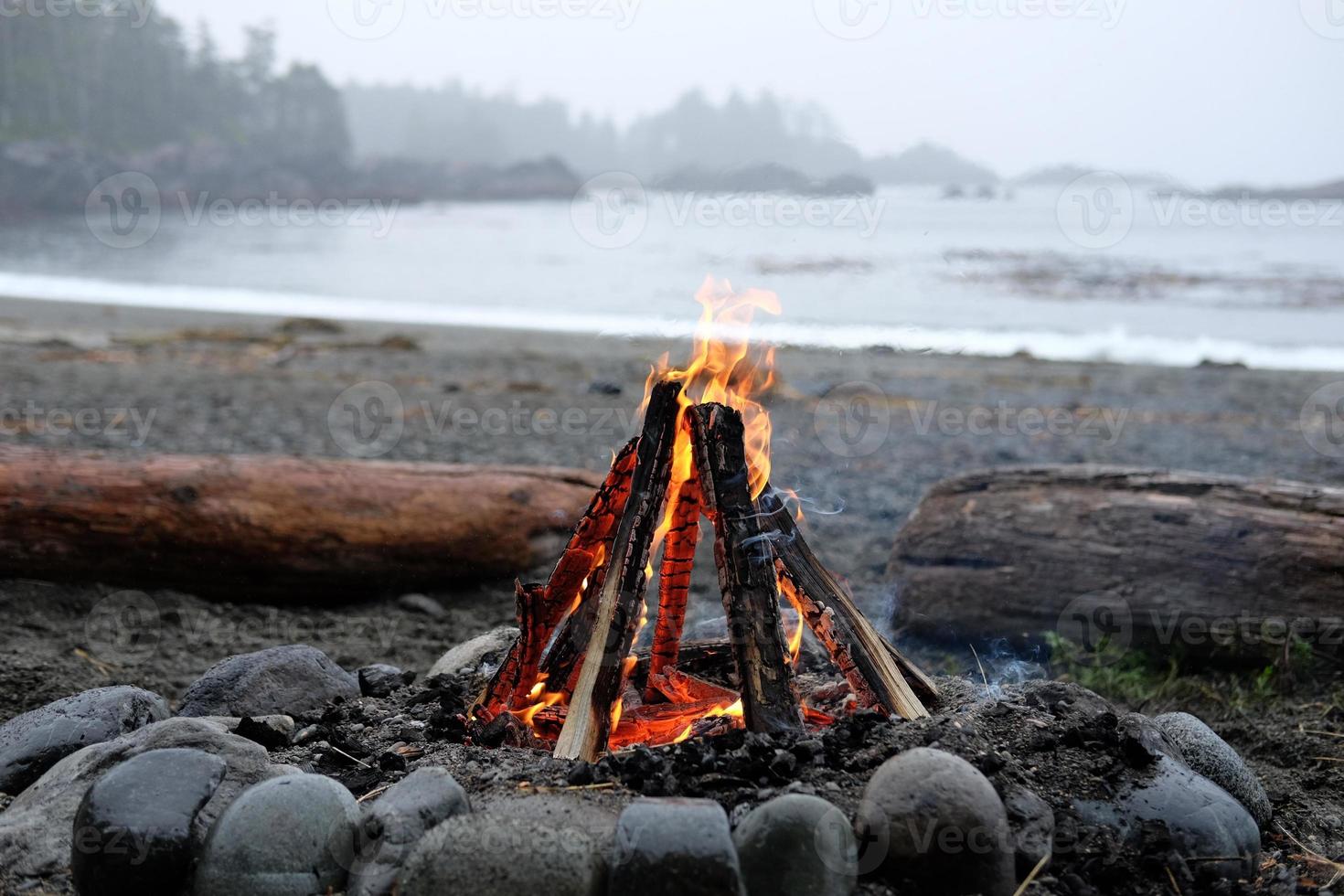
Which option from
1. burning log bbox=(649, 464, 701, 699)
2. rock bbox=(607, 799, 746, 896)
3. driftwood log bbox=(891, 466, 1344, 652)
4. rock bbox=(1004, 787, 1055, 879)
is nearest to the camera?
rock bbox=(607, 799, 746, 896)

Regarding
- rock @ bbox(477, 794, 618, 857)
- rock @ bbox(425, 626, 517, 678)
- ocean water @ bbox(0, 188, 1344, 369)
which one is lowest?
rock @ bbox(425, 626, 517, 678)

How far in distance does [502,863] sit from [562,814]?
223 mm

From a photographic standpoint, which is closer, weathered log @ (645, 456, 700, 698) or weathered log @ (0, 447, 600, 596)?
weathered log @ (645, 456, 700, 698)

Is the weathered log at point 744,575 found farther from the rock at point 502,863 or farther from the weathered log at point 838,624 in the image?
the rock at point 502,863

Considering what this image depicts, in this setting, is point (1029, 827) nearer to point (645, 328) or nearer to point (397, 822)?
point (397, 822)

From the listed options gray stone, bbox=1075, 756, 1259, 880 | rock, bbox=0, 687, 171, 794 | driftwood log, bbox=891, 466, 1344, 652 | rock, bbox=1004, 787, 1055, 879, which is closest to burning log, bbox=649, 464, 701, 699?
rock, bbox=1004, 787, 1055, 879

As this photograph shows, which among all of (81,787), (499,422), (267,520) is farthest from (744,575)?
(499,422)

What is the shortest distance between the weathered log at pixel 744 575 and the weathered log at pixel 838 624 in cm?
11

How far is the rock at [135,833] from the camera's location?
8.86 feet

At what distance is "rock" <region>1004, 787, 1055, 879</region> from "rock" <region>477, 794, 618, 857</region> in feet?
3.44

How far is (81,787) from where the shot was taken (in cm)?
308

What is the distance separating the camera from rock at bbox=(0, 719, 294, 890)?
2882mm

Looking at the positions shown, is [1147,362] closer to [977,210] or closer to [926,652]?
[926,652]

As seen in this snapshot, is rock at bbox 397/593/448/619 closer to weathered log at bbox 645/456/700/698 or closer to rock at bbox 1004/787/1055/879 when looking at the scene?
weathered log at bbox 645/456/700/698
